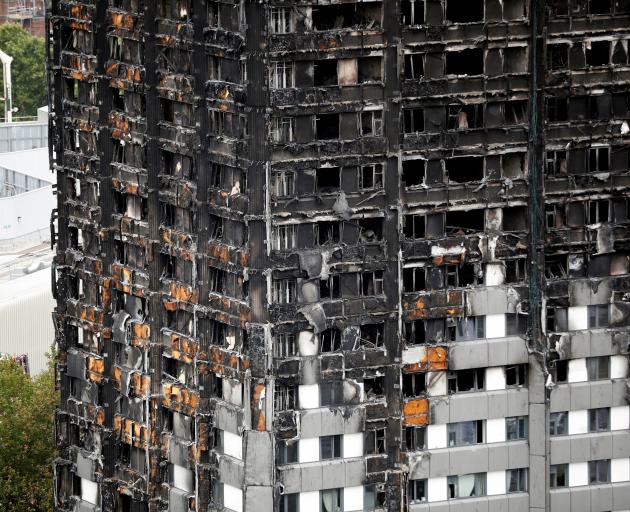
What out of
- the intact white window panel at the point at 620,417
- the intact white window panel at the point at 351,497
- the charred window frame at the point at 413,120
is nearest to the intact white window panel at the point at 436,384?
the intact white window panel at the point at 351,497

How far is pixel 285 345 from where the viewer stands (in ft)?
542

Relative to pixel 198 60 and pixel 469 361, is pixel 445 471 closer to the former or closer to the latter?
pixel 469 361

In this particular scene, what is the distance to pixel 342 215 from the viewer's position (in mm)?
163875

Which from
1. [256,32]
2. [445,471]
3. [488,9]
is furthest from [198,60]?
[445,471]

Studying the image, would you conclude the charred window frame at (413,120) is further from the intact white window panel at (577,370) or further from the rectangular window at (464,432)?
the rectangular window at (464,432)

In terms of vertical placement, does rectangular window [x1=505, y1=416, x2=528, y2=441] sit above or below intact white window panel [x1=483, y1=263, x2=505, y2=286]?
below

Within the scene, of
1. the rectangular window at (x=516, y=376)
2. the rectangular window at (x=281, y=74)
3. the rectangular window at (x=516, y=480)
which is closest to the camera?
the rectangular window at (x=281, y=74)

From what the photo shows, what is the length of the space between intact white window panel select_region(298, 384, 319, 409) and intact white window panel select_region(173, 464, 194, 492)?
1054 centimetres

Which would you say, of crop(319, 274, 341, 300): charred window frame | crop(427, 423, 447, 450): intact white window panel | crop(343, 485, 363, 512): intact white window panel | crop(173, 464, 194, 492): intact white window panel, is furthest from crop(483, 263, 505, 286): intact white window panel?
crop(173, 464, 194, 492): intact white window panel

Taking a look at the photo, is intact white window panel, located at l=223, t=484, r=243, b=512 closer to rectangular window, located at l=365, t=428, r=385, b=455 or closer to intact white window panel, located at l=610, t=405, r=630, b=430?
rectangular window, located at l=365, t=428, r=385, b=455

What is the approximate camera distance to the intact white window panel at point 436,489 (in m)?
170

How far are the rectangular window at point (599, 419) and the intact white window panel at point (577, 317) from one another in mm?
5627

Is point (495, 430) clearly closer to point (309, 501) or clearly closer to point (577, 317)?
point (577, 317)

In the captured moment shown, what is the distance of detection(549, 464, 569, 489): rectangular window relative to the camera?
563 feet
